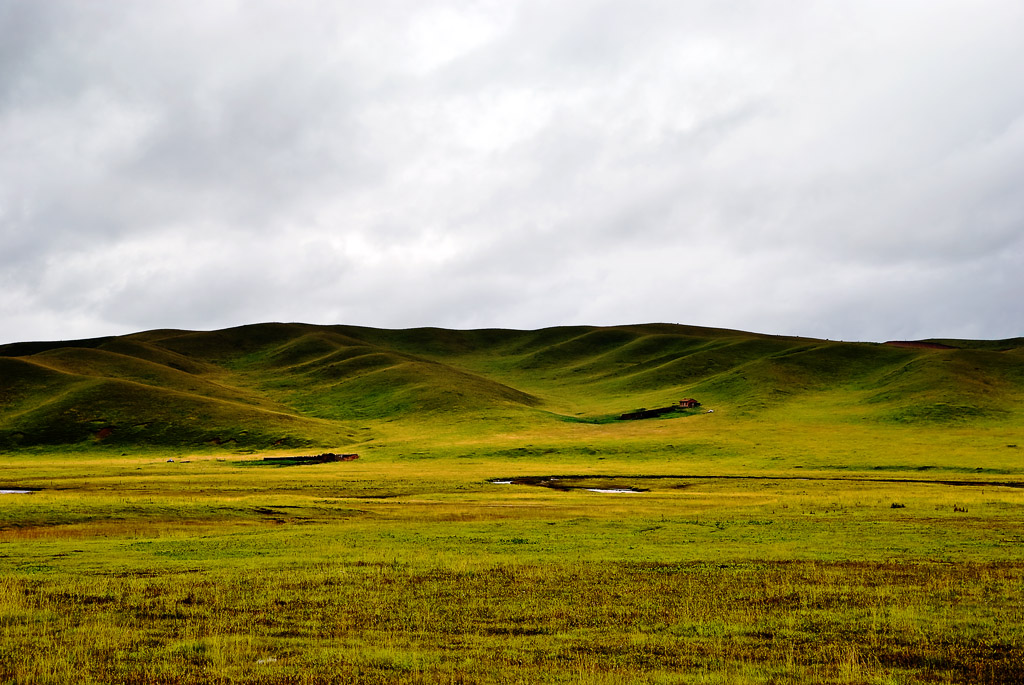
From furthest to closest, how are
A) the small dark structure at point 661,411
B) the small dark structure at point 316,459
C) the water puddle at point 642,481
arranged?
the small dark structure at point 661,411 < the small dark structure at point 316,459 < the water puddle at point 642,481

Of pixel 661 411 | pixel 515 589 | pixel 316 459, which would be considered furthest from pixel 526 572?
pixel 661 411

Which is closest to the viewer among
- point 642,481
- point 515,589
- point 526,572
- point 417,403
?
point 515,589

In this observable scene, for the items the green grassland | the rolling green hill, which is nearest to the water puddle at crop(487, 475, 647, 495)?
the green grassland

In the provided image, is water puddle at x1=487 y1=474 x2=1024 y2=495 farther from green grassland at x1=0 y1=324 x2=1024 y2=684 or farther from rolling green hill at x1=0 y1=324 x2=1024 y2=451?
rolling green hill at x1=0 y1=324 x2=1024 y2=451

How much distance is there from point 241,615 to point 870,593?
18.6 m

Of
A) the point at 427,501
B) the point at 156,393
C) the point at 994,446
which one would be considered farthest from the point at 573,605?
the point at 156,393

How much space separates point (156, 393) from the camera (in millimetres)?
163625

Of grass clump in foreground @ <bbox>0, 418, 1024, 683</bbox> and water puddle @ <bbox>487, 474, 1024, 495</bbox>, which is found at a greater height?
grass clump in foreground @ <bbox>0, 418, 1024, 683</bbox>


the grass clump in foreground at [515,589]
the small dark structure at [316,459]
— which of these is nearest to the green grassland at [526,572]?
the grass clump in foreground at [515,589]

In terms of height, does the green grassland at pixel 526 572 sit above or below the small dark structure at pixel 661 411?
below

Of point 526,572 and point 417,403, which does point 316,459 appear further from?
point 526,572

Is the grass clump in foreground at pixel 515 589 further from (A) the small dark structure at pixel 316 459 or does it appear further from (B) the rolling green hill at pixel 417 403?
(B) the rolling green hill at pixel 417 403

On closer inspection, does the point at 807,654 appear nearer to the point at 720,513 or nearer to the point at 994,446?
the point at 720,513

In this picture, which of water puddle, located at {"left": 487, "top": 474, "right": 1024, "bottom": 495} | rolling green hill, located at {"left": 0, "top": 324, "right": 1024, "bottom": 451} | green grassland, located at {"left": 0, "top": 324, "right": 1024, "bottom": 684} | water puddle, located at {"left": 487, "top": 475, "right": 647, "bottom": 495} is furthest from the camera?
rolling green hill, located at {"left": 0, "top": 324, "right": 1024, "bottom": 451}
